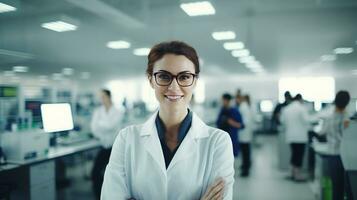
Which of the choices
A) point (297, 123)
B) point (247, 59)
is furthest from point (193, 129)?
point (247, 59)

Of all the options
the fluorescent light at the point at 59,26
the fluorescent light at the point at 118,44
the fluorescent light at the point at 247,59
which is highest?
the fluorescent light at the point at 118,44

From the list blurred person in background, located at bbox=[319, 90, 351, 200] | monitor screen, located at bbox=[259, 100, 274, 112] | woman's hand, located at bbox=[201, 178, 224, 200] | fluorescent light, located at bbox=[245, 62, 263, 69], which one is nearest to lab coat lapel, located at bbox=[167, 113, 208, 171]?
woman's hand, located at bbox=[201, 178, 224, 200]

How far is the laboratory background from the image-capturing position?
3.09 m

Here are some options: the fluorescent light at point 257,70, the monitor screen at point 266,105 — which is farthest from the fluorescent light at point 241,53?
the monitor screen at point 266,105

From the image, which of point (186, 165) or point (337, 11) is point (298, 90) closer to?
point (337, 11)

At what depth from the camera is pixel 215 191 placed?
49.5 inches

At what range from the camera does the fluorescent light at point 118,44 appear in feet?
21.4

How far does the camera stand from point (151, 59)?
128 cm

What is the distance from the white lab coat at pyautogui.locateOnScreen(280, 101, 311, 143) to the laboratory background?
0.04 meters

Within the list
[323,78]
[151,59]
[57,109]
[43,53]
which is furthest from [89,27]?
[151,59]

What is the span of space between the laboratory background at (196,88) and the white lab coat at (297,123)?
0.04 metres

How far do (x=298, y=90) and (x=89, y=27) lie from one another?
3690 mm

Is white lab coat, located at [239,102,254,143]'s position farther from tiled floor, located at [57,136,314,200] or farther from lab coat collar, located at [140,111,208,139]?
lab coat collar, located at [140,111,208,139]

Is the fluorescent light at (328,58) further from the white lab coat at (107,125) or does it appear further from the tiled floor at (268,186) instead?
the white lab coat at (107,125)
